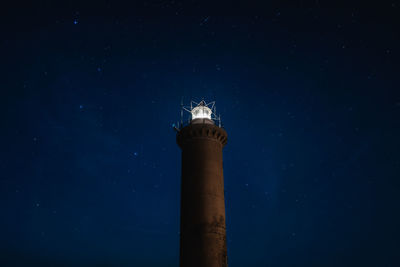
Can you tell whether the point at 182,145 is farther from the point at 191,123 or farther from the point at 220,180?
the point at 220,180

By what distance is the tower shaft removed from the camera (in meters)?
22.6

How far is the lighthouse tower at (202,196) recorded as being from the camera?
2264 cm

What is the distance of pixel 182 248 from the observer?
76.3 ft

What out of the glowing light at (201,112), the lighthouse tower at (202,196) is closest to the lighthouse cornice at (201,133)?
the lighthouse tower at (202,196)

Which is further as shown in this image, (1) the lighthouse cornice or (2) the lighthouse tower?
(1) the lighthouse cornice

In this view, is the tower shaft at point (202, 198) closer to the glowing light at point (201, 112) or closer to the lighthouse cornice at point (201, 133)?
the lighthouse cornice at point (201, 133)

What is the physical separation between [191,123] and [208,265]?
11.0m

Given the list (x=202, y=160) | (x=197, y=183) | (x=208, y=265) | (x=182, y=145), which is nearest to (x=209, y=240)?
(x=208, y=265)

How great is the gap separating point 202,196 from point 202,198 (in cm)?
14

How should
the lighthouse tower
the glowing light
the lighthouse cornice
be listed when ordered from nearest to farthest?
the lighthouse tower
the lighthouse cornice
the glowing light

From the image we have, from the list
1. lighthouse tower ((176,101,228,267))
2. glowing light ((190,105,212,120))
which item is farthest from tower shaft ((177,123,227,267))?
glowing light ((190,105,212,120))

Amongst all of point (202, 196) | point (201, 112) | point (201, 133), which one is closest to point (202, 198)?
point (202, 196)

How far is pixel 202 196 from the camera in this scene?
941 inches

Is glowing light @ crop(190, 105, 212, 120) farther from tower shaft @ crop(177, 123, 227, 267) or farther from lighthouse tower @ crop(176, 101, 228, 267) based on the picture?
tower shaft @ crop(177, 123, 227, 267)
